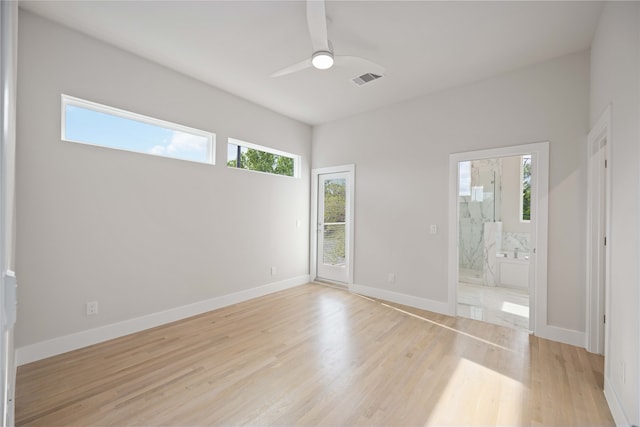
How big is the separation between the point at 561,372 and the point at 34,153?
16.0ft

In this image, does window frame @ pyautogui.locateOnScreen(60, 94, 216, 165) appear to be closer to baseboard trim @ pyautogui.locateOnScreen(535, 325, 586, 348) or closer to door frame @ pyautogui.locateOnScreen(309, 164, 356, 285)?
door frame @ pyautogui.locateOnScreen(309, 164, 356, 285)

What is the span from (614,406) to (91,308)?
14.1ft

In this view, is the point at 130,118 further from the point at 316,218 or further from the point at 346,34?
the point at 316,218

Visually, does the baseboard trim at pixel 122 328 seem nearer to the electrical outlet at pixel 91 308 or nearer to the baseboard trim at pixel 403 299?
the electrical outlet at pixel 91 308

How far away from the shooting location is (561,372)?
7.90 ft

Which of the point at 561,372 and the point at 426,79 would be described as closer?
the point at 561,372

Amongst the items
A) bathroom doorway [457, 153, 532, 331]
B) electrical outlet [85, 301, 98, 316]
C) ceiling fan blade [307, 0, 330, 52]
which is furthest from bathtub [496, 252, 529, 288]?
electrical outlet [85, 301, 98, 316]

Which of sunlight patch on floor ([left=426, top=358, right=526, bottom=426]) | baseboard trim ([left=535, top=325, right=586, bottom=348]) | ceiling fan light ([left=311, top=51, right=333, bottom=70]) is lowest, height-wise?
sunlight patch on floor ([left=426, top=358, right=526, bottom=426])

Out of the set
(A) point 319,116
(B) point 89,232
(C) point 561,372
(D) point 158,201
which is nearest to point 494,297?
(C) point 561,372

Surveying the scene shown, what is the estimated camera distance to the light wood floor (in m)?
1.88

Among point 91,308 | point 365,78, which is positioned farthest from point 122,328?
point 365,78

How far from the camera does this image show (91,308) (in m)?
2.81

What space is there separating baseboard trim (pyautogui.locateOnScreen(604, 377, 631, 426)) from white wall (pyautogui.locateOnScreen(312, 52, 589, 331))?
1.03 m

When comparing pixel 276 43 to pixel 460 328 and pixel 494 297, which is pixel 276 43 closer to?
pixel 460 328
